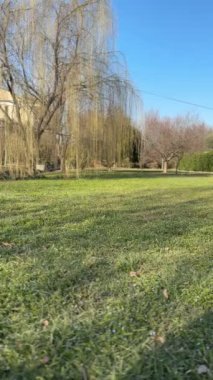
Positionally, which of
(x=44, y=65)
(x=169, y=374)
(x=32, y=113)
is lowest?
(x=169, y=374)

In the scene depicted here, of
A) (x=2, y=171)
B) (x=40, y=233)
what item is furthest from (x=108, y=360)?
(x=2, y=171)

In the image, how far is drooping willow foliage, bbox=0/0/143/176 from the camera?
16.1 m

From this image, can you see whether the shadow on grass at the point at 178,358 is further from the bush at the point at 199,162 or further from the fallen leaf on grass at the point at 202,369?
the bush at the point at 199,162

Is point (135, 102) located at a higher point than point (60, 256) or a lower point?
higher

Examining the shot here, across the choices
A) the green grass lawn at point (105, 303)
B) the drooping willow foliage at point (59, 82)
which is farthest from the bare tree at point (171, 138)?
the green grass lawn at point (105, 303)

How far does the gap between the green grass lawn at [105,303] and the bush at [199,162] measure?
126ft

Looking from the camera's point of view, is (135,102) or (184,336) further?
(135,102)

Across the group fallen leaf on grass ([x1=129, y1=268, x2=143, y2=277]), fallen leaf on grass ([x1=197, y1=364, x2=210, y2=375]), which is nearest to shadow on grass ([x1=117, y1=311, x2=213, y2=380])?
fallen leaf on grass ([x1=197, y1=364, x2=210, y2=375])

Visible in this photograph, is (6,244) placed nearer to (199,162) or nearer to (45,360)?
(45,360)

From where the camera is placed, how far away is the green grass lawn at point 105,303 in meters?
2.23

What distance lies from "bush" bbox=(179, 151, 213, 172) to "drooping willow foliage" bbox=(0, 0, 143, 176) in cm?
2720

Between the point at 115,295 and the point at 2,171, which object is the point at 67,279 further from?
the point at 2,171

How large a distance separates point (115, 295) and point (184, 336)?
0.72m

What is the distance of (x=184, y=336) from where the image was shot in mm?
2520
